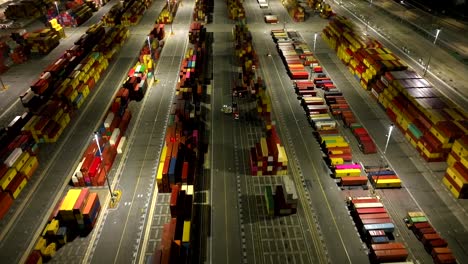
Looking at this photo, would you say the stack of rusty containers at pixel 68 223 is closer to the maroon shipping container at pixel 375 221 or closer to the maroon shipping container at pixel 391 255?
the maroon shipping container at pixel 375 221

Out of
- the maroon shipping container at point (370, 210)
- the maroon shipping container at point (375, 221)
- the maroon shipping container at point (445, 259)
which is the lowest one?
the maroon shipping container at point (445, 259)

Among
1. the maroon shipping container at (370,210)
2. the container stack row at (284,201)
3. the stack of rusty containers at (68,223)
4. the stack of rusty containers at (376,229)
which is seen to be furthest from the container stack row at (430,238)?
the stack of rusty containers at (68,223)

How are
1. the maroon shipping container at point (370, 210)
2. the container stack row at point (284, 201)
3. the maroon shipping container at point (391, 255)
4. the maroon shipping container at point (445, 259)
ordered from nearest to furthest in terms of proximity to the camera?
the maroon shipping container at point (445, 259) → the maroon shipping container at point (391, 255) → the maroon shipping container at point (370, 210) → the container stack row at point (284, 201)

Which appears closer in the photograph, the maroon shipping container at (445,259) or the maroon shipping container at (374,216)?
the maroon shipping container at (445,259)

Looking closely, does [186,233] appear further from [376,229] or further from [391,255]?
[391,255]

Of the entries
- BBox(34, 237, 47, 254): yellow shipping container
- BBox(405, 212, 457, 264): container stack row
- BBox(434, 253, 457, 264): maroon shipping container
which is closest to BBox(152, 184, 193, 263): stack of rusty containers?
BBox(34, 237, 47, 254): yellow shipping container

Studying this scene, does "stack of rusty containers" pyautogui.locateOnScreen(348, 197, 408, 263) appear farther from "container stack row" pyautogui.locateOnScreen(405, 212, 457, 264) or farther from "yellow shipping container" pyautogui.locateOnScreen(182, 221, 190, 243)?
"yellow shipping container" pyautogui.locateOnScreen(182, 221, 190, 243)
